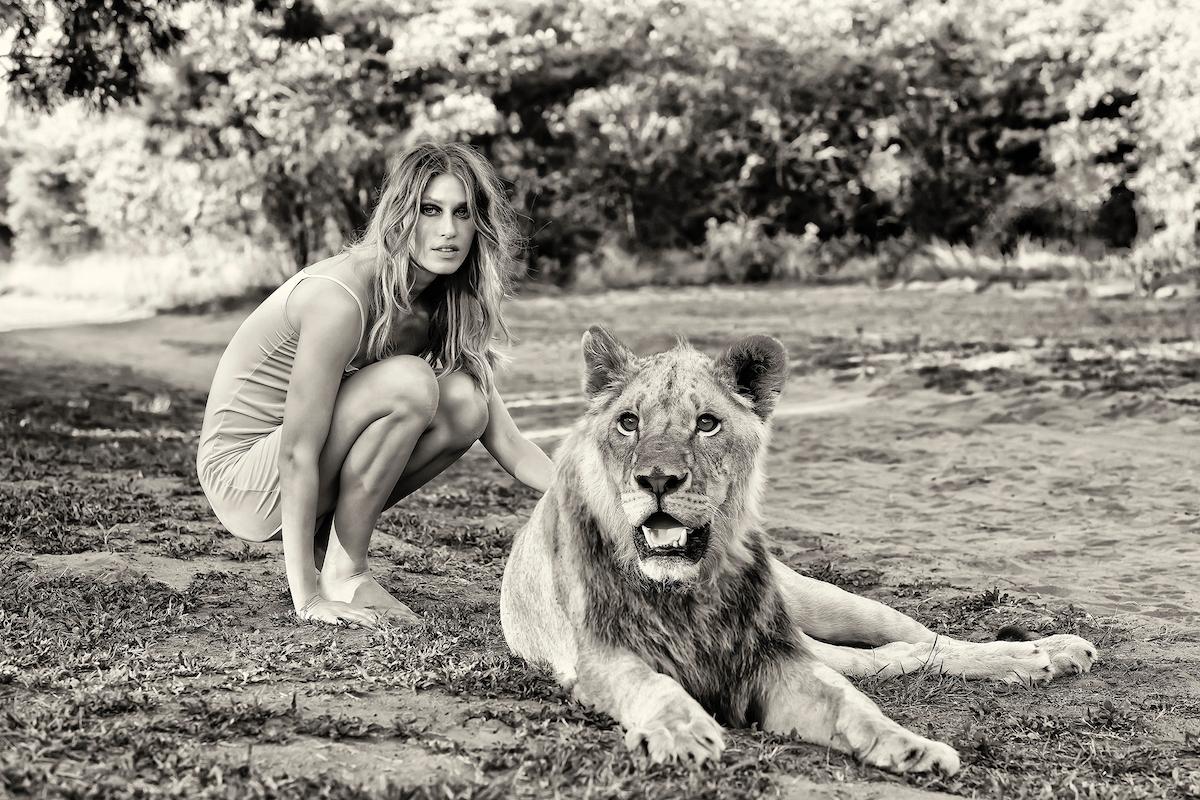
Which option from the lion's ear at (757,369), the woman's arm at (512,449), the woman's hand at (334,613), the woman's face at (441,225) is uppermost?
the woman's face at (441,225)

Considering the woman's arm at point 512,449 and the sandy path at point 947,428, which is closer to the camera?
the woman's arm at point 512,449

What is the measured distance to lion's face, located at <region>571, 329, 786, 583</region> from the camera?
3.72 meters

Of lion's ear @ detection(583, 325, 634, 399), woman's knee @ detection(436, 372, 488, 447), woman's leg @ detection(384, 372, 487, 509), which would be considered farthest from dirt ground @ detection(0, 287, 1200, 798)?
lion's ear @ detection(583, 325, 634, 399)

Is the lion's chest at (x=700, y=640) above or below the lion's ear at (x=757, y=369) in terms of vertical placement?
below

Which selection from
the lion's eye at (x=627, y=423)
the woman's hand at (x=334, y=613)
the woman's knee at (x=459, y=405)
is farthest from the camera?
the woman's knee at (x=459, y=405)

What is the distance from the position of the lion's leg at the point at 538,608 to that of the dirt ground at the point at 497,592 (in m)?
0.12

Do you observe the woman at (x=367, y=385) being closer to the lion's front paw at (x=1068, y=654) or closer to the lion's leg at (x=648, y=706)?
the lion's leg at (x=648, y=706)

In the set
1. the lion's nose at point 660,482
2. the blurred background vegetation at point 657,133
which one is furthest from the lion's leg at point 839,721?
the blurred background vegetation at point 657,133

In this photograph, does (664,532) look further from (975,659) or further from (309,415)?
(309,415)

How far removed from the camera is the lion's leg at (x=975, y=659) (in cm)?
457

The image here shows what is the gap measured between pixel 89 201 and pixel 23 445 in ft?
64.2

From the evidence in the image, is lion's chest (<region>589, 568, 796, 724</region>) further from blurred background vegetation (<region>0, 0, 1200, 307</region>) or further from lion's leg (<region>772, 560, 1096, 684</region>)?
blurred background vegetation (<region>0, 0, 1200, 307</region>)

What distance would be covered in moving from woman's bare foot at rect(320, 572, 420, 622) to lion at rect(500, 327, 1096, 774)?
79cm

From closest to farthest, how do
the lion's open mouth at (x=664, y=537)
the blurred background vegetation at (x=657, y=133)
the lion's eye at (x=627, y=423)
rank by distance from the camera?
the lion's open mouth at (x=664, y=537) < the lion's eye at (x=627, y=423) < the blurred background vegetation at (x=657, y=133)
